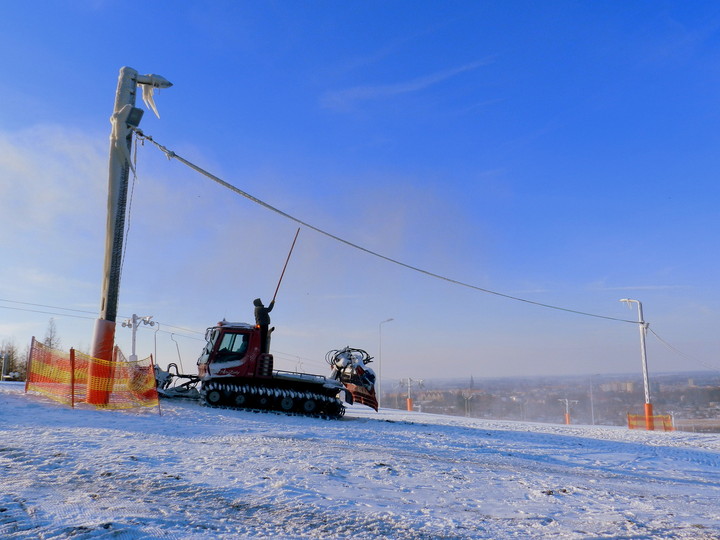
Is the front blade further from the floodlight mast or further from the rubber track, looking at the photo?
the floodlight mast

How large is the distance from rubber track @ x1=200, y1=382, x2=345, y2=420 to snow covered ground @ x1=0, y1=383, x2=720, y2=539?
4633 mm

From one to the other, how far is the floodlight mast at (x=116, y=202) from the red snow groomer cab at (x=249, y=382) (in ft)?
10.7

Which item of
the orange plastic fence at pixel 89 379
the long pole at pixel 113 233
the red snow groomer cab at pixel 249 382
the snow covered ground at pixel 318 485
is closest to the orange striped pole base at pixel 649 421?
the snow covered ground at pixel 318 485

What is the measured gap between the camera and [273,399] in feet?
56.5

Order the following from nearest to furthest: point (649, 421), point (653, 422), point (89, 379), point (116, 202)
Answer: point (89, 379), point (116, 202), point (649, 421), point (653, 422)

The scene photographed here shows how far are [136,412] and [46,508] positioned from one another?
8.69 m

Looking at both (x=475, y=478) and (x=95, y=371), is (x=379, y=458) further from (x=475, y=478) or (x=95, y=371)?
(x=95, y=371)

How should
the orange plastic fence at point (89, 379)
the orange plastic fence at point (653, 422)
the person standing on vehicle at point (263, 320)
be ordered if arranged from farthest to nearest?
the orange plastic fence at point (653, 422)
the person standing on vehicle at point (263, 320)
the orange plastic fence at point (89, 379)

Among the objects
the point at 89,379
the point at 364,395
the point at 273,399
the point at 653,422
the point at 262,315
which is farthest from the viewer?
the point at 653,422

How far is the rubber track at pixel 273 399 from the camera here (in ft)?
54.7

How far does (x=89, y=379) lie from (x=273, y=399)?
555 centimetres

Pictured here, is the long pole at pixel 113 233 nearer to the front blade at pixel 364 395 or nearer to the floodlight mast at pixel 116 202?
the floodlight mast at pixel 116 202

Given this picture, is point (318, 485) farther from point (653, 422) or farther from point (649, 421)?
point (653, 422)

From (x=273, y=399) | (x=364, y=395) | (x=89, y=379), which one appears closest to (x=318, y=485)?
(x=89, y=379)
